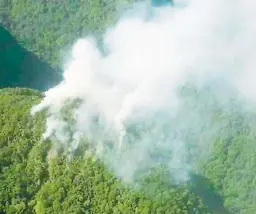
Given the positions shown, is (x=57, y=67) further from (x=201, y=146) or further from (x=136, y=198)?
(x=136, y=198)

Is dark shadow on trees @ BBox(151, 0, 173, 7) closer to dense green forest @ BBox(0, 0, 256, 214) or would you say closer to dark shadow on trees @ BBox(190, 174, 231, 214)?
dense green forest @ BBox(0, 0, 256, 214)

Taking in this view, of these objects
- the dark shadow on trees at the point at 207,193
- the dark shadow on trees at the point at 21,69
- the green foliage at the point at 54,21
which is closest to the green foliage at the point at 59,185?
the dark shadow on trees at the point at 207,193

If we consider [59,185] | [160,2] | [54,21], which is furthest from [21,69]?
[59,185]

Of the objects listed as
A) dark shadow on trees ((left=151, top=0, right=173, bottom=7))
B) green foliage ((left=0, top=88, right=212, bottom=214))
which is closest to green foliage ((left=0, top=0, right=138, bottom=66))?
dark shadow on trees ((left=151, top=0, right=173, bottom=7))

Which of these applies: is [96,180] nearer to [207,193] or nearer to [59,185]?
[59,185]

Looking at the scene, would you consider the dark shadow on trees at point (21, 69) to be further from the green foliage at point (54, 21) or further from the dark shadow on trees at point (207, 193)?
the dark shadow on trees at point (207, 193)

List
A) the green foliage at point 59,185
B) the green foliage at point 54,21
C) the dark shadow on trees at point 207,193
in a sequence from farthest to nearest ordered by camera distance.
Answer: the green foliage at point 54,21, the dark shadow on trees at point 207,193, the green foliage at point 59,185
